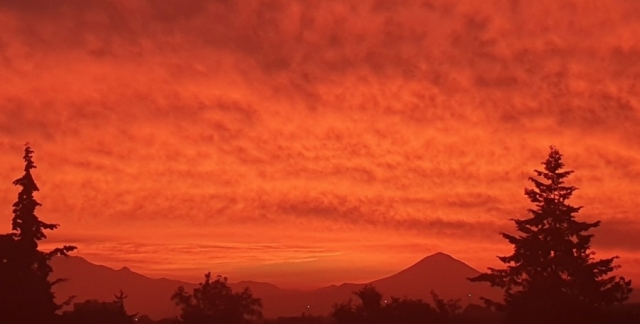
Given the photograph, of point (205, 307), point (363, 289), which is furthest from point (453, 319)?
point (205, 307)

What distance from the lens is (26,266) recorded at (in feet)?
188

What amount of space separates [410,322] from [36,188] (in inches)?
1119

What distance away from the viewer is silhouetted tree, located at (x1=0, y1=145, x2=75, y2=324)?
180 feet

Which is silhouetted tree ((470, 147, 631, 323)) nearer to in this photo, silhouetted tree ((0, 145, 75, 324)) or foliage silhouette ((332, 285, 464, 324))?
foliage silhouette ((332, 285, 464, 324))

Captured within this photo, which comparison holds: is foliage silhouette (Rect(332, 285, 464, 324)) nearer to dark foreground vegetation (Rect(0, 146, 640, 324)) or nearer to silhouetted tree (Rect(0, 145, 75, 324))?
dark foreground vegetation (Rect(0, 146, 640, 324))

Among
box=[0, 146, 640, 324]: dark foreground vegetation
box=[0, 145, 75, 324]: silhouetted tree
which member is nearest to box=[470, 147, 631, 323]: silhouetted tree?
box=[0, 146, 640, 324]: dark foreground vegetation

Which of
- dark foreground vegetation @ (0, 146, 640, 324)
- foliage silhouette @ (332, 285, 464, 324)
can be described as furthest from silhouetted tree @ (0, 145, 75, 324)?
foliage silhouette @ (332, 285, 464, 324)

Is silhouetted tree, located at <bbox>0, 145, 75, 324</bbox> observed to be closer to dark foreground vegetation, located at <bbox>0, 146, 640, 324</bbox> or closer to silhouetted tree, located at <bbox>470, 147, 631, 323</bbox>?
dark foreground vegetation, located at <bbox>0, 146, 640, 324</bbox>

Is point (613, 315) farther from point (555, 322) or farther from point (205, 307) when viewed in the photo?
point (205, 307)

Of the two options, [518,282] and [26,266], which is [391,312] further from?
[26,266]

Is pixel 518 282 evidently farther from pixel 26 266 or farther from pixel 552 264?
pixel 26 266

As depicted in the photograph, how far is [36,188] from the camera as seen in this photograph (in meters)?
57.9

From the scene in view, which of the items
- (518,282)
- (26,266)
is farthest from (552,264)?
(26,266)

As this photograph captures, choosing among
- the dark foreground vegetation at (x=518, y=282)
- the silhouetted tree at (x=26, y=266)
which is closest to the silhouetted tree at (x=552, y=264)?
the dark foreground vegetation at (x=518, y=282)
